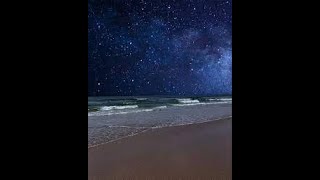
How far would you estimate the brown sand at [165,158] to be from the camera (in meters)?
2.24

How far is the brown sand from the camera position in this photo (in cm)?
224

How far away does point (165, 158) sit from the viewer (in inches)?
106
